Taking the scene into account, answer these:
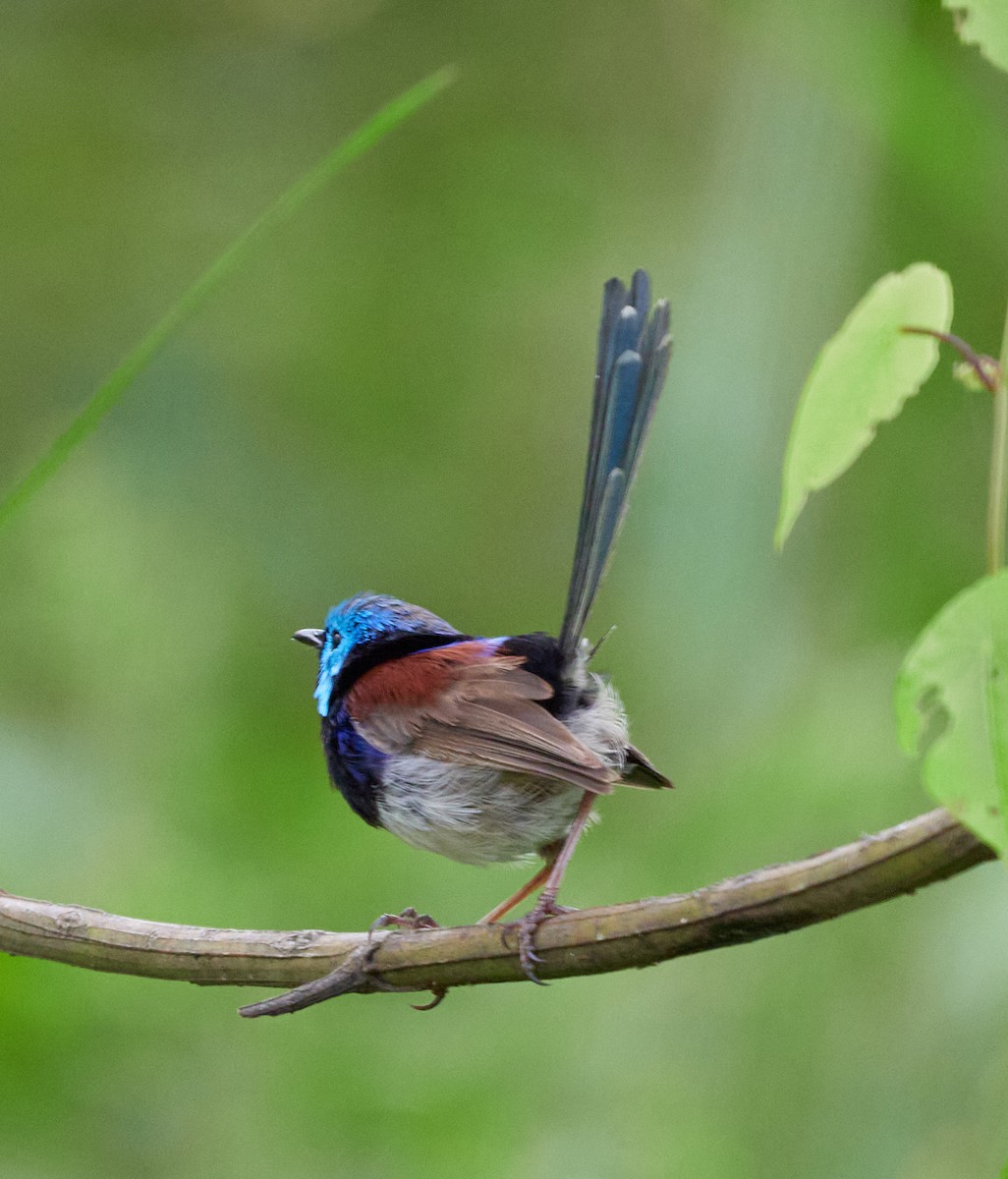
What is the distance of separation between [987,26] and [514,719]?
5.12 ft

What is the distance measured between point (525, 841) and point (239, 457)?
8.05 feet

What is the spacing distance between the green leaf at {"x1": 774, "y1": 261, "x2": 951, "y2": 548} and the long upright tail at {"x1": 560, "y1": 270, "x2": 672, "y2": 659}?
1026 millimetres

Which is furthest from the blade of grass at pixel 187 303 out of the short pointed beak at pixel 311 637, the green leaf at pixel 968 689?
the short pointed beak at pixel 311 637

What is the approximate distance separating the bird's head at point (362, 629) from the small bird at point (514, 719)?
0.8 inches

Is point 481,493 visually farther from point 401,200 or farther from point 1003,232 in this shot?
point 1003,232

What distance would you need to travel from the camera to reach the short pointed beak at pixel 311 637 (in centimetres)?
301

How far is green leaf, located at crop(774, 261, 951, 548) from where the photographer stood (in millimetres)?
1056

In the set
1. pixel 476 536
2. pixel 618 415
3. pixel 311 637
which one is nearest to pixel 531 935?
pixel 618 415

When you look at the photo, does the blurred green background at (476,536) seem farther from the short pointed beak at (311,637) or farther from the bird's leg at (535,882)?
the short pointed beak at (311,637)

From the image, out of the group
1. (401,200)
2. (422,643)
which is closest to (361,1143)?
(422,643)

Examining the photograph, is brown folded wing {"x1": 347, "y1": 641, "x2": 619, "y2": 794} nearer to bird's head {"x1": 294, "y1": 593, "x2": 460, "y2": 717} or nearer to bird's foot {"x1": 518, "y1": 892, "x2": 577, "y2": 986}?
bird's head {"x1": 294, "y1": 593, "x2": 460, "y2": 717}

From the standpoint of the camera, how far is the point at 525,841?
8.35ft

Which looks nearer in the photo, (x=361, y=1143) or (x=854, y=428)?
(x=854, y=428)

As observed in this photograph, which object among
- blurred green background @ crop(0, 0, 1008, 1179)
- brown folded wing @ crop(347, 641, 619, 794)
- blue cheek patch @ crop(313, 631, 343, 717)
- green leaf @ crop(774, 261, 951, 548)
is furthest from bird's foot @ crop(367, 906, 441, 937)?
green leaf @ crop(774, 261, 951, 548)
